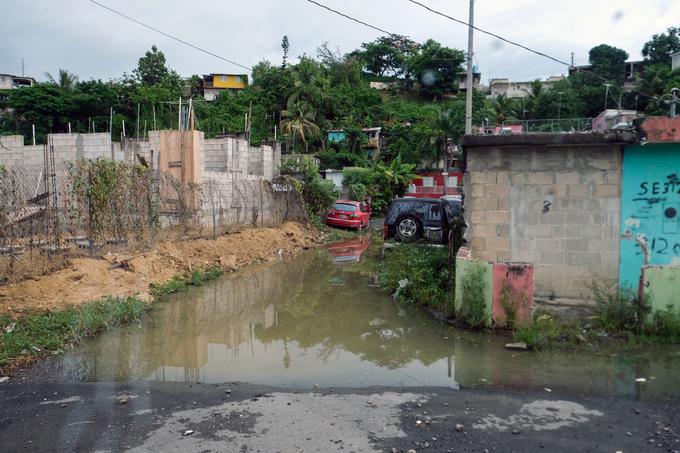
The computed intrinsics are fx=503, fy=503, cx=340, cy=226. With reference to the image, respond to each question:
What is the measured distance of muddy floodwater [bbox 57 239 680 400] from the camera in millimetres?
5777

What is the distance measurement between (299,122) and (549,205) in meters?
34.2

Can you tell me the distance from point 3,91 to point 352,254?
4170 cm

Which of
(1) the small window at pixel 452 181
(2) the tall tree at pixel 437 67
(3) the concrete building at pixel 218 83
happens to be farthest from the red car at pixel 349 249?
(3) the concrete building at pixel 218 83


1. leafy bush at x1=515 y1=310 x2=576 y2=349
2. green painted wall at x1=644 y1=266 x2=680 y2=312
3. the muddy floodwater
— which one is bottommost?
the muddy floodwater

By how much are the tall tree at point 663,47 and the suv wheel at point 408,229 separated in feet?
184

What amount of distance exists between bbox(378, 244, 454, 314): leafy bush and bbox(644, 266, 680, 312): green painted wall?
283 cm

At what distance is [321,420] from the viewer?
180 inches

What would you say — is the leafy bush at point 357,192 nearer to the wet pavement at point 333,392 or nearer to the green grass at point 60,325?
the wet pavement at point 333,392

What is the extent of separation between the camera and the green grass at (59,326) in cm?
654

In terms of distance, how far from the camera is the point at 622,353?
21.2 ft

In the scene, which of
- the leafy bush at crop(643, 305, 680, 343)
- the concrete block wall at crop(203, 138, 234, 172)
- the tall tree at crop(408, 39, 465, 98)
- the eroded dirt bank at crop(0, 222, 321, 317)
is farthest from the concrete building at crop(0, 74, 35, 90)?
the leafy bush at crop(643, 305, 680, 343)

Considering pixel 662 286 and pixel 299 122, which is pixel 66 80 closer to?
pixel 299 122

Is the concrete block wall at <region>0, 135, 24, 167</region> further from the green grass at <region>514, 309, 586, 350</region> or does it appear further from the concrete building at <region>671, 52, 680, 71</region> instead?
the concrete building at <region>671, 52, 680, 71</region>

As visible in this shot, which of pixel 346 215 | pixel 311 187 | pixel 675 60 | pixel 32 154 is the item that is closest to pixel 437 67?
pixel 675 60
